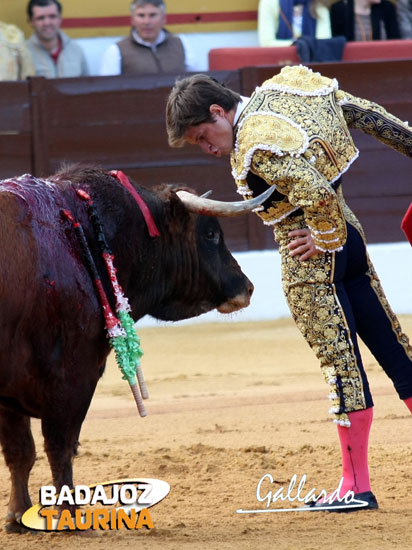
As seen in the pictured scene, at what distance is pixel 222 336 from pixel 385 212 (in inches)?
74.8

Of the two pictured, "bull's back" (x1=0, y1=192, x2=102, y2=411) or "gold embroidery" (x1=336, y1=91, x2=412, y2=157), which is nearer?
"bull's back" (x1=0, y1=192, x2=102, y2=411)

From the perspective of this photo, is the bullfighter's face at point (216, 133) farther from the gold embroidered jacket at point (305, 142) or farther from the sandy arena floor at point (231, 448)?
the sandy arena floor at point (231, 448)

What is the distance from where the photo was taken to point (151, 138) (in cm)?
866

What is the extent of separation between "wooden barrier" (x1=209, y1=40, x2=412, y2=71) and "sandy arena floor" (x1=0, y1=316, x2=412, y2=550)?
7.74 ft

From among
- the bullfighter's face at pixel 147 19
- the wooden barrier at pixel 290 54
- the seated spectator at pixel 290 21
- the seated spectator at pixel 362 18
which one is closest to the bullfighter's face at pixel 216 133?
the bullfighter's face at pixel 147 19

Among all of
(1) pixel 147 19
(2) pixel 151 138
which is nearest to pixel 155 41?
(1) pixel 147 19

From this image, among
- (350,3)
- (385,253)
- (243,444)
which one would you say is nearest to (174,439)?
(243,444)

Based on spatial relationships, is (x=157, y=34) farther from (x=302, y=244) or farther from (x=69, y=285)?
(x=69, y=285)

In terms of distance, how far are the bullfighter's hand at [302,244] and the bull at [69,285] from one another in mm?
193

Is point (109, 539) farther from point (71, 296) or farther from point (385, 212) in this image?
point (385, 212)

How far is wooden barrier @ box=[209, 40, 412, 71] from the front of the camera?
8734mm

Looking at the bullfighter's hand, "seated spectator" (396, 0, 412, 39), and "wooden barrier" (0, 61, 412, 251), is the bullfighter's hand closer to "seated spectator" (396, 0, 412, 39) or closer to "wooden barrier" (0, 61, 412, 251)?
"wooden barrier" (0, 61, 412, 251)

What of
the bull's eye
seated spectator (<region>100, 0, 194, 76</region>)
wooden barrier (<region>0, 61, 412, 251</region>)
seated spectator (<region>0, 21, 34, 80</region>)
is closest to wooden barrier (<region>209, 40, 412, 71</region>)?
wooden barrier (<region>0, 61, 412, 251</region>)

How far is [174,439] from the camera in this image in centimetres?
500
